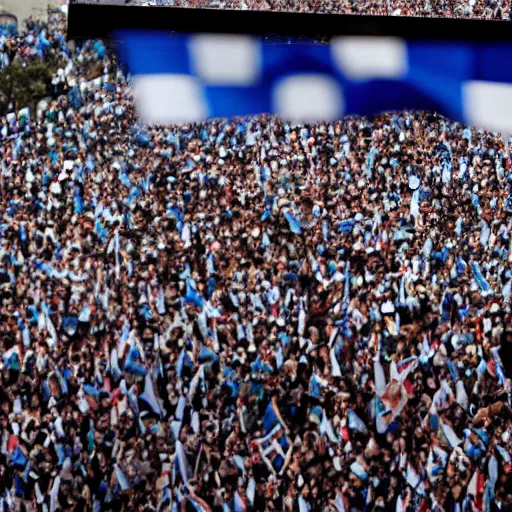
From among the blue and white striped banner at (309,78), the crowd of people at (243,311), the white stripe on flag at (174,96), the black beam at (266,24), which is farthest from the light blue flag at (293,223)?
the black beam at (266,24)

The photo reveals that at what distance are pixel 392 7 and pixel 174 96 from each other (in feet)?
3.15

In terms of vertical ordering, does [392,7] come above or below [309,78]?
above

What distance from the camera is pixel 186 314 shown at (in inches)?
141

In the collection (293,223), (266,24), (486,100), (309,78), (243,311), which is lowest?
(243,311)

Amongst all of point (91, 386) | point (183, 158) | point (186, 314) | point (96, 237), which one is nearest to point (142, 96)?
point (183, 158)

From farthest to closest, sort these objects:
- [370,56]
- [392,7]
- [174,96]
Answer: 1. [392,7]
2. [370,56]
3. [174,96]

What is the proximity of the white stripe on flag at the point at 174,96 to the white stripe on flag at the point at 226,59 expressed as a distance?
0.06 metres

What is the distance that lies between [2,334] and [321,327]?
4.01 feet

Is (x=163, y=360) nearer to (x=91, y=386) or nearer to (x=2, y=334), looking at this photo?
(x=91, y=386)

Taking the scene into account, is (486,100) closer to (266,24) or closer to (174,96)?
(266,24)

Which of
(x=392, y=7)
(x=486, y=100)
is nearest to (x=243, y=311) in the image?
(x=486, y=100)

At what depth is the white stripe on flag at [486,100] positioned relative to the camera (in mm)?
3521

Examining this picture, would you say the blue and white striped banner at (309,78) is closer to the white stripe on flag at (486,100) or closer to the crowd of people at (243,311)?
the white stripe on flag at (486,100)

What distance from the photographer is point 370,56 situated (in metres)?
3.58
